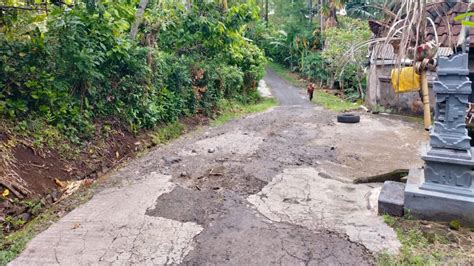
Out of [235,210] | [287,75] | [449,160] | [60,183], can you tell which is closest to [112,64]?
[60,183]

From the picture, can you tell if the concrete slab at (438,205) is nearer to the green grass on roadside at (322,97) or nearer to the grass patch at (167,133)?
the grass patch at (167,133)

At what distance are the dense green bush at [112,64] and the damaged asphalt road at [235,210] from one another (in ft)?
4.16

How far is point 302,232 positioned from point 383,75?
965 cm

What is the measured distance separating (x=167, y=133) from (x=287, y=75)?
19.3m

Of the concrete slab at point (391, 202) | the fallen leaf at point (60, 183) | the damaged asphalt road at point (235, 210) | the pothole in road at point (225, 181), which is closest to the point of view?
the damaged asphalt road at point (235, 210)

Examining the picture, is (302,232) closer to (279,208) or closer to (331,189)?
(279,208)

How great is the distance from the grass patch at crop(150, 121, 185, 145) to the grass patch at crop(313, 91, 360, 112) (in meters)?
6.81

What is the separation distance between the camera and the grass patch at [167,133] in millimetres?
7320

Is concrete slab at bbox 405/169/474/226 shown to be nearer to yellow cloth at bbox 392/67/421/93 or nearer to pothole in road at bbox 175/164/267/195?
pothole in road at bbox 175/164/267/195

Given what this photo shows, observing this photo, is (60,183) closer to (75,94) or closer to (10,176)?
(10,176)

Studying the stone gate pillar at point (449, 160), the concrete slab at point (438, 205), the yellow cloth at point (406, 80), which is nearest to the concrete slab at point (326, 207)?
the concrete slab at point (438, 205)

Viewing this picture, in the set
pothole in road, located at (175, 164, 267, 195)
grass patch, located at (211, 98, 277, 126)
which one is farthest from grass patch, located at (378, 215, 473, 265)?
grass patch, located at (211, 98, 277, 126)

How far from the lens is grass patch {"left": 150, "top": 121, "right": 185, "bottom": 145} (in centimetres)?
732

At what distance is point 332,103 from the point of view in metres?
14.8
